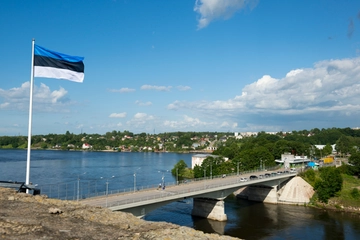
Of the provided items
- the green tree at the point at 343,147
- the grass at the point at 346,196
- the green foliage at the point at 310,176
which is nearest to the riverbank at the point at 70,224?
the grass at the point at 346,196

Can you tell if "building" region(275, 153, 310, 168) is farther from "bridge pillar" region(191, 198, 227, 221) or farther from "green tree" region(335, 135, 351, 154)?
"bridge pillar" region(191, 198, 227, 221)

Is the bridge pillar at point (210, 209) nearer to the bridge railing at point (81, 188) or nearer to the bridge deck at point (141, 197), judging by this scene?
the bridge deck at point (141, 197)

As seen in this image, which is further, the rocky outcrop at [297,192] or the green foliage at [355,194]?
the rocky outcrop at [297,192]

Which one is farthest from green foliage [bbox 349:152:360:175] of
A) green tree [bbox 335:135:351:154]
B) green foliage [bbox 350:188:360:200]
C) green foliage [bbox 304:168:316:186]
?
green tree [bbox 335:135:351:154]

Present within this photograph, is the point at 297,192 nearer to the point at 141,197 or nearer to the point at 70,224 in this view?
the point at 141,197

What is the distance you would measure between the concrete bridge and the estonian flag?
61.3 ft

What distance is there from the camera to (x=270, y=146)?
4626 inches

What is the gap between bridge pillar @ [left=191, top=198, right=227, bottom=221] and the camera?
177 feet

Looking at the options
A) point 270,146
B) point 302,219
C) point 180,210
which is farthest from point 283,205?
point 270,146

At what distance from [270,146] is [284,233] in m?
72.5

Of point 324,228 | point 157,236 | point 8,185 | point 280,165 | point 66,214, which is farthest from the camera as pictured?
point 280,165

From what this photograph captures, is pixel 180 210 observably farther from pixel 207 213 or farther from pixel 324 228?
pixel 324 228

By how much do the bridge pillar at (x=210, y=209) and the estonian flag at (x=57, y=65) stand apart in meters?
39.0

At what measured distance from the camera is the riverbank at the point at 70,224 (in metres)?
10.8
